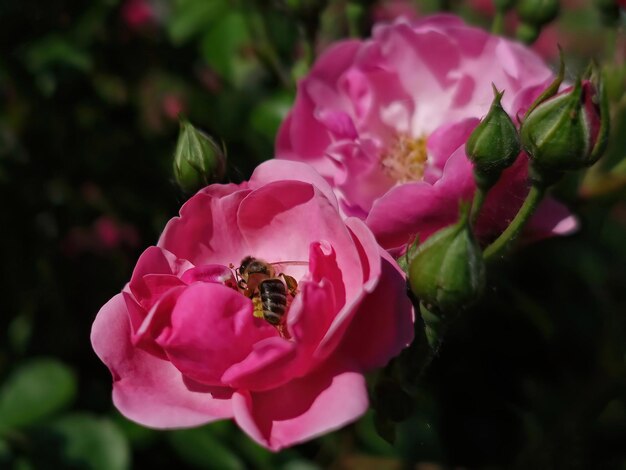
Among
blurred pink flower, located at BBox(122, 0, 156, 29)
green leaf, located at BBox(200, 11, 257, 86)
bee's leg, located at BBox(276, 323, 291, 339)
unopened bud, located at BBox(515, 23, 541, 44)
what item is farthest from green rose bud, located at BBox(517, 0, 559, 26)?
blurred pink flower, located at BBox(122, 0, 156, 29)

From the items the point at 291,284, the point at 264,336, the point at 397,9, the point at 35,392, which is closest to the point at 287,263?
the point at 291,284

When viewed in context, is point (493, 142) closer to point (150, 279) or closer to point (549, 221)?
point (549, 221)

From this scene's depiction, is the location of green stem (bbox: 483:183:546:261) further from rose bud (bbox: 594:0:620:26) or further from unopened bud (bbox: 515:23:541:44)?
Answer: rose bud (bbox: 594:0:620:26)

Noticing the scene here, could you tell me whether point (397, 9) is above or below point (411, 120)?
below

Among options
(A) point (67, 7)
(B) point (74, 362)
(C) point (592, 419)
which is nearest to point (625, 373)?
(C) point (592, 419)

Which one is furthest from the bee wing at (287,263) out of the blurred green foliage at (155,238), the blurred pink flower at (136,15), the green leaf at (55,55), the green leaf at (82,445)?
the blurred pink flower at (136,15)

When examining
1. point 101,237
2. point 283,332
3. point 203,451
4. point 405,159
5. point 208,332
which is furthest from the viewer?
point 101,237

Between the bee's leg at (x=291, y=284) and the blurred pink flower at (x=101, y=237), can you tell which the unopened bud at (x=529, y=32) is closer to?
the bee's leg at (x=291, y=284)
